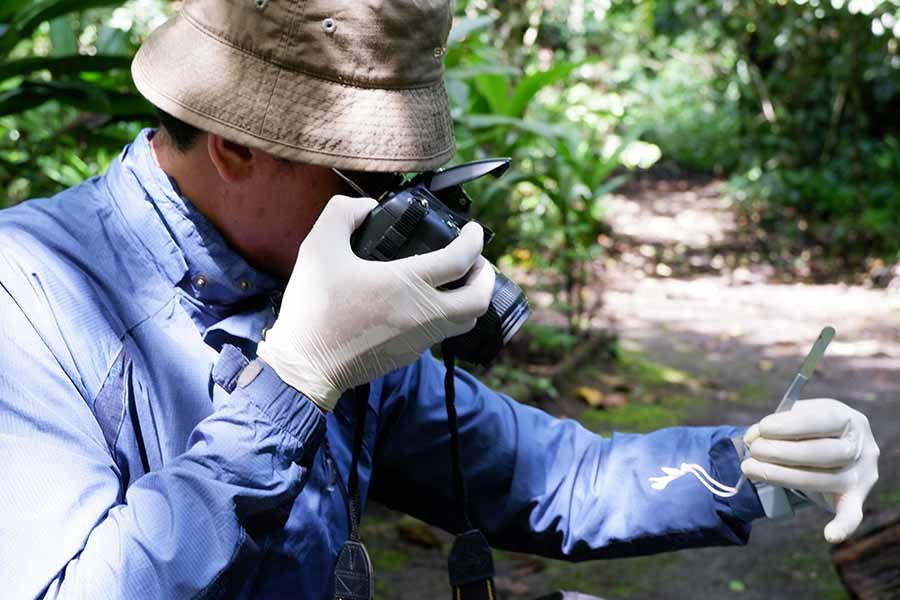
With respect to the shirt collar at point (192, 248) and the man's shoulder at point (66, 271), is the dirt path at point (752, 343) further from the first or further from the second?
the man's shoulder at point (66, 271)

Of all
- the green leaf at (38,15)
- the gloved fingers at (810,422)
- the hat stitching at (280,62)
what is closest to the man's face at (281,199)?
the hat stitching at (280,62)

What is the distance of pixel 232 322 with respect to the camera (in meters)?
1.32

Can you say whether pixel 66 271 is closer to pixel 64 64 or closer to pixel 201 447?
pixel 201 447

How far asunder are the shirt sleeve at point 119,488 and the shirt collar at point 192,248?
0.21m

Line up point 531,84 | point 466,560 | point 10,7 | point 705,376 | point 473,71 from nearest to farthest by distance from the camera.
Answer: point 466,560 < point 10,7 < point 473,71 < point 531,84 < point 705,376

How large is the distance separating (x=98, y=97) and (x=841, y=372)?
11.9 ft

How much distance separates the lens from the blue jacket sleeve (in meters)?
1.56

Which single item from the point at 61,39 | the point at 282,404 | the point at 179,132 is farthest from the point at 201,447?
the point at 61,39

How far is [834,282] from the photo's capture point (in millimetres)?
6371

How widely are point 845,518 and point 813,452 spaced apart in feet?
0.32

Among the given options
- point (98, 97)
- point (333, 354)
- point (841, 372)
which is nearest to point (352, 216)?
point (333, 354)

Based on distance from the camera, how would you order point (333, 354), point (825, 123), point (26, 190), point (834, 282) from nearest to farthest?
point (333, 354)
point (26, 190)
point (834, 282)
point (825, 123)

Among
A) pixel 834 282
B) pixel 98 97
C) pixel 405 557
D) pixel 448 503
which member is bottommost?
pixel 834 282

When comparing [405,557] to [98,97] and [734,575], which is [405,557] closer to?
[734,575]
